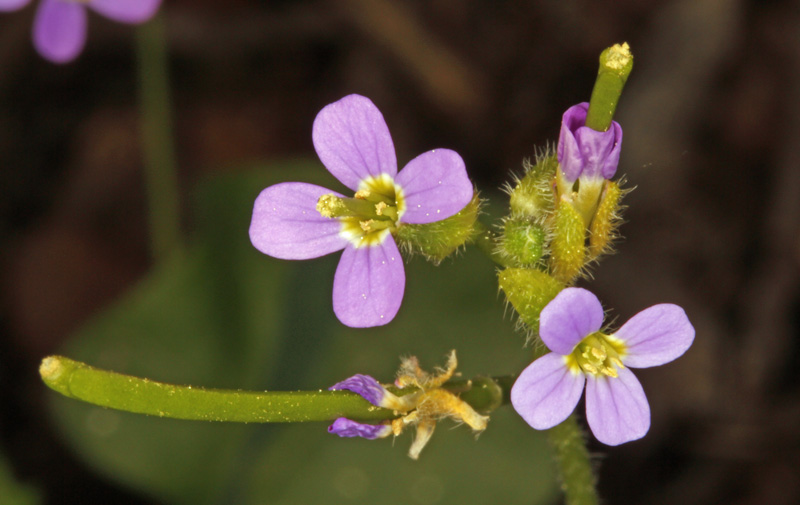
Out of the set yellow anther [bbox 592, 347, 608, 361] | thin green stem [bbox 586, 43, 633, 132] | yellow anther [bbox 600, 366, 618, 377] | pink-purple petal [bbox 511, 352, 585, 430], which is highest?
thin green stem [bbox 586, 43, 633, 132]

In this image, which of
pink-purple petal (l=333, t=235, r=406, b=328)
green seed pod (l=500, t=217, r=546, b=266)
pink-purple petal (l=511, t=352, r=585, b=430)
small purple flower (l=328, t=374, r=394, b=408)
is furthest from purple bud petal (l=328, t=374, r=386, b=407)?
green seed pod (l=500, t=217, r=546, b=266)

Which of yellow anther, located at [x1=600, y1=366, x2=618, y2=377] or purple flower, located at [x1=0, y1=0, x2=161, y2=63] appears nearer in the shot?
yellow anther, located at [x1=600, y1=366, x2=618, y2=377]

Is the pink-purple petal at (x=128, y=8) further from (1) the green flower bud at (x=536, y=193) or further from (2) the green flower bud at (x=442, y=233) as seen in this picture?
(1) the green flower bud at (x=536, y=193)

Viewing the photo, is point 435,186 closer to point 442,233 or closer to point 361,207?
point 442,233

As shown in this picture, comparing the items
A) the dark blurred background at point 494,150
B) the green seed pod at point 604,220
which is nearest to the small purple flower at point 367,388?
the green seed pod at point 604,220

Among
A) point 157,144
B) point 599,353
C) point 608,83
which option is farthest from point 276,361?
point 608,83

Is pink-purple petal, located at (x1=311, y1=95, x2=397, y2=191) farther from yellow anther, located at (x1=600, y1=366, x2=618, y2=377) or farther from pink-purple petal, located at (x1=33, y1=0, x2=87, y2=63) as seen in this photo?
pink-purple petal, located at (x1=33, y1=0, x2=87, y2=63)
